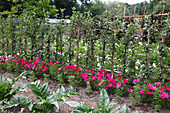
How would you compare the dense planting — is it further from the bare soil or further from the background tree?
the background tree

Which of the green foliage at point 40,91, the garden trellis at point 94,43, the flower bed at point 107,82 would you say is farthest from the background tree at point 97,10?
the green foliage at point 40,91

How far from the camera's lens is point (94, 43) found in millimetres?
3645

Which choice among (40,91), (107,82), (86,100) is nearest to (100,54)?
(107,82)

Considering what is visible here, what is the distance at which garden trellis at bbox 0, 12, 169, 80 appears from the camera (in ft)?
9.86

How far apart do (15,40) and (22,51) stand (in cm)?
45

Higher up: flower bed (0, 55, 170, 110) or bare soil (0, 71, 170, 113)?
flower bed (0, 55, 170, 110)

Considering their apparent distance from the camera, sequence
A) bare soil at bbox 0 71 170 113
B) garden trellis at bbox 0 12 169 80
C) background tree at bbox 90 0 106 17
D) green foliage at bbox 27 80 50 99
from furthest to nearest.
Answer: background tree at bbox 90 0 106 17 < garden trellis at bbox 0 12 169 80 < bare soil at bbox 0 71 170 113 < green foliage at bbox 27 80 50 99

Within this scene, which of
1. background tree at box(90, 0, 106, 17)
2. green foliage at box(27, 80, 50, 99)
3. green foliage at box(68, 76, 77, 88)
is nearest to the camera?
green foliage at box(27, 80, 50, 99)

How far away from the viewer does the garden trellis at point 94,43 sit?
3.01 meters

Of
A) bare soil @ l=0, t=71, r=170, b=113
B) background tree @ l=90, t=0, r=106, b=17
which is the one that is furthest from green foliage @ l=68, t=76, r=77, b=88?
background tree @ l=90, t=0, r=106, b=17

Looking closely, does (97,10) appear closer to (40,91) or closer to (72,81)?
(72,81)

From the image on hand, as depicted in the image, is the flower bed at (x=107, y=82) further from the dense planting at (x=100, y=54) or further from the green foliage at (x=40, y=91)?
the green foliage at (x=40, y=91)

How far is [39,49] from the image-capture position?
4277 millimetres

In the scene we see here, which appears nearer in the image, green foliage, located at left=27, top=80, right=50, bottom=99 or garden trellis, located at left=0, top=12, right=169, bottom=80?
green foliage, located at left=27, top=80, right=50, bottom=99
